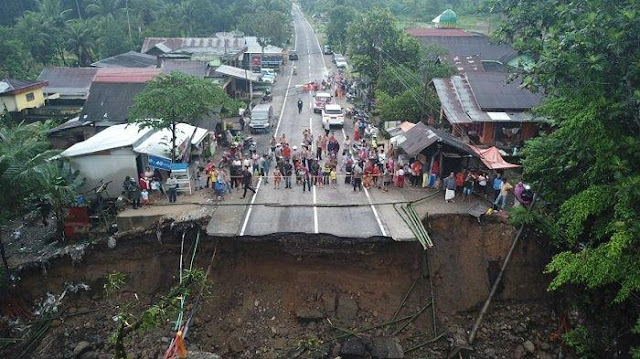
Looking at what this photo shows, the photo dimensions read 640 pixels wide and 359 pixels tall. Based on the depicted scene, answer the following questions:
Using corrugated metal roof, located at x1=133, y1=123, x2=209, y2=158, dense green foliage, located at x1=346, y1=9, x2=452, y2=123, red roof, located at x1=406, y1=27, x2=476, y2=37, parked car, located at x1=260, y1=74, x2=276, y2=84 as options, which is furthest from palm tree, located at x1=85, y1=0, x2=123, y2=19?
corrugated metal roof, located at x1=133, y1=123, x2=209, y2=158

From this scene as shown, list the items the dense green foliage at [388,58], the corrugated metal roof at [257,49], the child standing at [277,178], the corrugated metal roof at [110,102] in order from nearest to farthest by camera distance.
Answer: the child standing at [277,178]
the corrugated metal roof at [110,102]
the dense green foliage at [388,58]
the corrugated metal roof at [257,49]

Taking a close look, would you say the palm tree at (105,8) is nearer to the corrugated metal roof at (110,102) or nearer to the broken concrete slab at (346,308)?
the corrugated metal roof at (110,102)

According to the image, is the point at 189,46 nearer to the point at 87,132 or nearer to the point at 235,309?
the point at 87,132

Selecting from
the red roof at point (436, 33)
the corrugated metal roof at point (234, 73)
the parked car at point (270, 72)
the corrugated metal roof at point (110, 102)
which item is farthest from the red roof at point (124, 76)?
the red roof at point (436, 33)

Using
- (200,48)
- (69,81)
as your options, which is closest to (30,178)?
(69,81)

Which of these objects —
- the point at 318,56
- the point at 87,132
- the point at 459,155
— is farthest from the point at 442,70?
the point at 318,56

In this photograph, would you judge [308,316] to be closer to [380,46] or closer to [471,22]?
[380,46]

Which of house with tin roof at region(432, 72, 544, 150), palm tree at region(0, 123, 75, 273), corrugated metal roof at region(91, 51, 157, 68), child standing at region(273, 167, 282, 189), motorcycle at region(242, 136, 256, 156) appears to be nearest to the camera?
palm tree at region(0, 123, 75, 273)

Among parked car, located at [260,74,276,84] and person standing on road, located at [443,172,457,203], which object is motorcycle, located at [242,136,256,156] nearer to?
person standing on road, located at [443,172,457,203]
